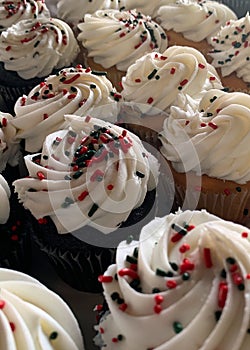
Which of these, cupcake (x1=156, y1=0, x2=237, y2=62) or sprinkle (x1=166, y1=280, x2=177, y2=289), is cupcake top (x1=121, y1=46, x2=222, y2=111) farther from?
sprinkle (x1=166, y1=280, x2=177, y2=289)

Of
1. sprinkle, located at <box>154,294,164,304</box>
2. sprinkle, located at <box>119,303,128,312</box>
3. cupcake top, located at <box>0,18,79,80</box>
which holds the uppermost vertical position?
sprinkle, located at <box>154,294,164,304</box>

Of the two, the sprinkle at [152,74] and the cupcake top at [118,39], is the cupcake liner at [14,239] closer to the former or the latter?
the sprinkle at [152,74]

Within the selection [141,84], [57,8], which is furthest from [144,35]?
[57,8]

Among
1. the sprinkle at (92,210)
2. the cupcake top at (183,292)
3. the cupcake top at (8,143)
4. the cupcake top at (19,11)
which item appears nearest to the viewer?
the cupcake top at (183,292)

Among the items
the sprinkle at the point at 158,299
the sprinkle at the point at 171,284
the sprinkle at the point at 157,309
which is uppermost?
the sprinkle at the point at 171,284

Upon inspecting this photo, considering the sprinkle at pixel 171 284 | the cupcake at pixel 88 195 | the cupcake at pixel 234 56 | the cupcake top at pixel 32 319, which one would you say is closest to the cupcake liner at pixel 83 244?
the cupcake at pixel 88 195

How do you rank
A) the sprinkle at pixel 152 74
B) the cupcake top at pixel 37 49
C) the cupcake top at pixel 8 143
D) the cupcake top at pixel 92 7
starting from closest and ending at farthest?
the cupcake top at pixel 8 143
the sprinkle at pixel 152 74
the cupcake top at pixel 37 49
the cupcake top at pixel 92 7

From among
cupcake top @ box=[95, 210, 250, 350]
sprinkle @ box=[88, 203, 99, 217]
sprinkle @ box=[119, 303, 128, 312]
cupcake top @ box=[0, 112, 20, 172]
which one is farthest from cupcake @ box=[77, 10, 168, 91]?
sprinkle @ box=[119, 303, 128, 312]
